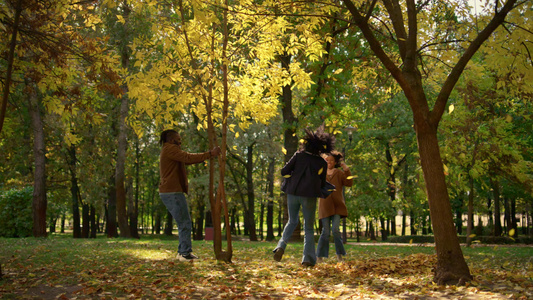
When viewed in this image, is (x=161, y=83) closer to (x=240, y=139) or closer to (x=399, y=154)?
(x=240, y=139)

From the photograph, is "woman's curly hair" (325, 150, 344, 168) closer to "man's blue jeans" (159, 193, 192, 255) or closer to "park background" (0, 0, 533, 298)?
"park background" (0, 0, 533, 298)

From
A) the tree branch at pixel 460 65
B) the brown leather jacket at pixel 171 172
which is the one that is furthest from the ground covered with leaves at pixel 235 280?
the tree branch at pixel 460 65

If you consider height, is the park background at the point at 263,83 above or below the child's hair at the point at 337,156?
above

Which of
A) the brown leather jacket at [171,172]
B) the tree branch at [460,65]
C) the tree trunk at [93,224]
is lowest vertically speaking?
the tree trunk at [93,224]

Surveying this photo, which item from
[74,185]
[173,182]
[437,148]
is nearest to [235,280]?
[173,182]

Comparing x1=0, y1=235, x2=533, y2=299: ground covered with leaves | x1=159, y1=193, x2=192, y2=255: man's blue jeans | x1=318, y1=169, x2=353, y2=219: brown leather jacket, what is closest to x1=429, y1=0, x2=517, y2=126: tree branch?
x1=0, y1=235, x2=533, y2=299: ground covered with leaves

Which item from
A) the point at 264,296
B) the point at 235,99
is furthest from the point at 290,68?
the point at 264,296

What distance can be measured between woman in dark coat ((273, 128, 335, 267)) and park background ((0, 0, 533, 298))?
3.02ft

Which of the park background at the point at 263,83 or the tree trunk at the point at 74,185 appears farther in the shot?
the tree trunk at the point at 74,185

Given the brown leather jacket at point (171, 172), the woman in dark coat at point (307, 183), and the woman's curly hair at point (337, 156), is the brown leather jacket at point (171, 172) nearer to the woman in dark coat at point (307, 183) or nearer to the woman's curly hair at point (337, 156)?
the woman in dark coat at point (307, 183)

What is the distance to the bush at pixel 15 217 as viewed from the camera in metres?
20.2

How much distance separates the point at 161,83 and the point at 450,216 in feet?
14.6

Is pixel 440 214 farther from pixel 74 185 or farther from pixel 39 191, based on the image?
pixel 74 185

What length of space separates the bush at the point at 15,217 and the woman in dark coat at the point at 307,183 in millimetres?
15952
